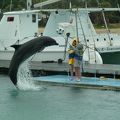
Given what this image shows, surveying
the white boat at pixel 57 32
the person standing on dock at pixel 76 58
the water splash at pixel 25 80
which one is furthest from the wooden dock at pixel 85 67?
the person standing on dock at pixel 76 58

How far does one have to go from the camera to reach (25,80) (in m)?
25.7

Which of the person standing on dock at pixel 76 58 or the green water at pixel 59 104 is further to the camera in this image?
the person standing on dock at pixel 76 58

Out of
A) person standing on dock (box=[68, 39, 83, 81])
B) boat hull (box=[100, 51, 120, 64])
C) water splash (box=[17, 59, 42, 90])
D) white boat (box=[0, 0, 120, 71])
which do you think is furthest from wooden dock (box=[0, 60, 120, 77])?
boat hull (box=[100, 51, 120, 64])

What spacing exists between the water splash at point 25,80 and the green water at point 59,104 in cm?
40

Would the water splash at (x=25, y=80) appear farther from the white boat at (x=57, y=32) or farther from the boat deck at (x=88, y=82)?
the white boat at (x=57, y=32)

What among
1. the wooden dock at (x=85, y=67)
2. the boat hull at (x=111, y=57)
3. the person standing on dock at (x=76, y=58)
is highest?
the person standing on dock at (x=76, y=58)

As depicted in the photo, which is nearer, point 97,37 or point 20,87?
point 20,87

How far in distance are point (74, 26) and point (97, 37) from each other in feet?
5.15

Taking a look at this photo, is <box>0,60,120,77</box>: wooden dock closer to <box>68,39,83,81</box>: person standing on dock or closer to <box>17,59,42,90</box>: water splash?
<box>17,59,42,90</box>: water splash

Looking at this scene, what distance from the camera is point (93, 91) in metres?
23.4

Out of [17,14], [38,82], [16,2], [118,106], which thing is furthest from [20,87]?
[16,2]

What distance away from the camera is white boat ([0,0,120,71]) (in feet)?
99.7

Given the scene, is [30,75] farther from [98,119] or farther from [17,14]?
[98,119]

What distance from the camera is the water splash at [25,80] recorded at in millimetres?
24628
